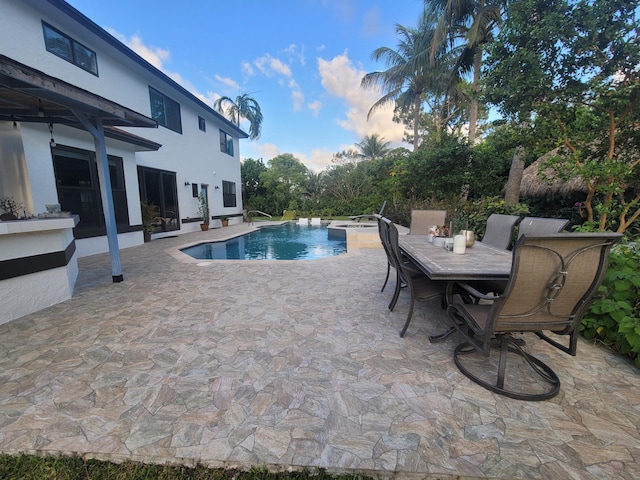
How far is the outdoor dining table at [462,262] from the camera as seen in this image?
2104 millimetres

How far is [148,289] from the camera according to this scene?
4.10 m

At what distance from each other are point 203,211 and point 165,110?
4.20 m

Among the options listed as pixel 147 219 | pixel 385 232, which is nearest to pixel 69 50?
pixel 147 219

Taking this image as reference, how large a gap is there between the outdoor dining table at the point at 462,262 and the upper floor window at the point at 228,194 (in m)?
12.9

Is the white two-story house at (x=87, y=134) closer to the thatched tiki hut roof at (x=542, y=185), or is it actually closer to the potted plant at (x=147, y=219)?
the potted plant at (x=147, y=219)

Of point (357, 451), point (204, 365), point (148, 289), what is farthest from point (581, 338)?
point (148, 289)

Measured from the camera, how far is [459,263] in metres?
2.38

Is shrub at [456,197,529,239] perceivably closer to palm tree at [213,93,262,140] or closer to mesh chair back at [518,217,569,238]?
mesh chair back at [518,217,569,238]

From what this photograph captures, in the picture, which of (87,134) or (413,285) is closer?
(413,285)

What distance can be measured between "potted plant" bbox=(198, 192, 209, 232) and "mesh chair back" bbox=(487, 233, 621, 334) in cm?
1193

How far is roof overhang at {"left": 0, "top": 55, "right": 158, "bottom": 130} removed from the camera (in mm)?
2652

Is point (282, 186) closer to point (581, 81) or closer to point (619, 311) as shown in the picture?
point (581, 81)

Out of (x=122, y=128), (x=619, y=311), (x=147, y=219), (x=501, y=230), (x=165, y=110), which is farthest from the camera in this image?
(x=165, y=110)

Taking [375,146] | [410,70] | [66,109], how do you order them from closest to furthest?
[66,109] → [410,70] → [375,146]
